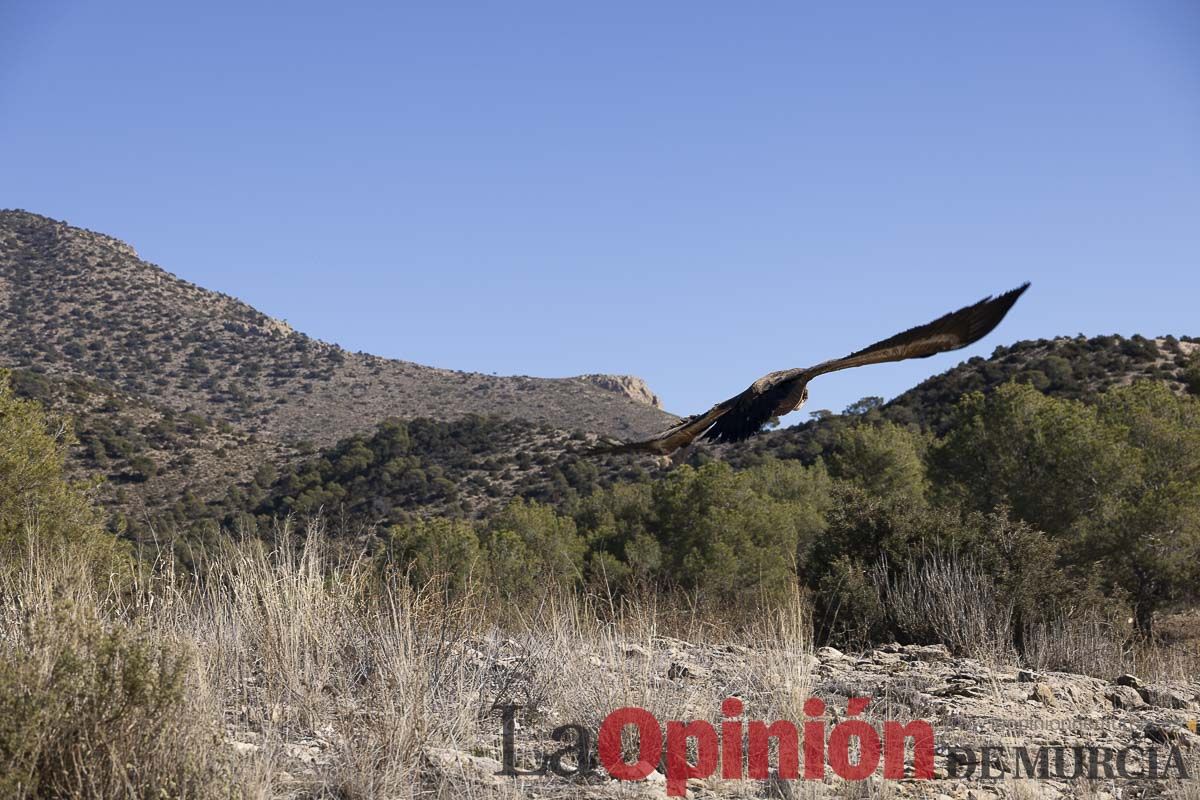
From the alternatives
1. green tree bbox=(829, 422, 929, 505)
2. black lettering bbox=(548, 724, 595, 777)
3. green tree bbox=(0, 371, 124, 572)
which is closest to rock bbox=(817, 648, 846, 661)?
black lettering bbox=(548, 724, 595, 777)

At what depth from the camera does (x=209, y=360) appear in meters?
56.3

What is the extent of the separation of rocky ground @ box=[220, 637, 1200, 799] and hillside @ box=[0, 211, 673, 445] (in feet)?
137

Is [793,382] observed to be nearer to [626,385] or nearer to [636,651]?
[636,651]

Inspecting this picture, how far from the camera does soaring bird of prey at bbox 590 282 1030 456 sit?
667 centimetres

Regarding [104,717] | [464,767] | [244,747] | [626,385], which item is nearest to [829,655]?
[464,767]

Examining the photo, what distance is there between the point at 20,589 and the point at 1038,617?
1062 centimetres

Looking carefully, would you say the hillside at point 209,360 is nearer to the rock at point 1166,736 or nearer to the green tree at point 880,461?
the green tree at point 880,461

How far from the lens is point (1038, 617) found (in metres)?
12.7

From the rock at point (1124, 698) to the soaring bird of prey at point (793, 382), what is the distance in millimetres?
3567

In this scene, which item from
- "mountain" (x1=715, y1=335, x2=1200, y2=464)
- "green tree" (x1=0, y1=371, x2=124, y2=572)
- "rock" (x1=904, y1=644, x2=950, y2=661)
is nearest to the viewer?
"rock" (x1=904, y1=644, x2=950, y2=661)

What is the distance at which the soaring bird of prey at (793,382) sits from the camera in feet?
21.9

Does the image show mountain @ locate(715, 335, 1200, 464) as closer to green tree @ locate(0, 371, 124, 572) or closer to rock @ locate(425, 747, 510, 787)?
green tree @ locate(0, 371, 124, 572)

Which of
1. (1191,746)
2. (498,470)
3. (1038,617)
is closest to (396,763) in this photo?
(1191,746)

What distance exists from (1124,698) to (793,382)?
3.89m
